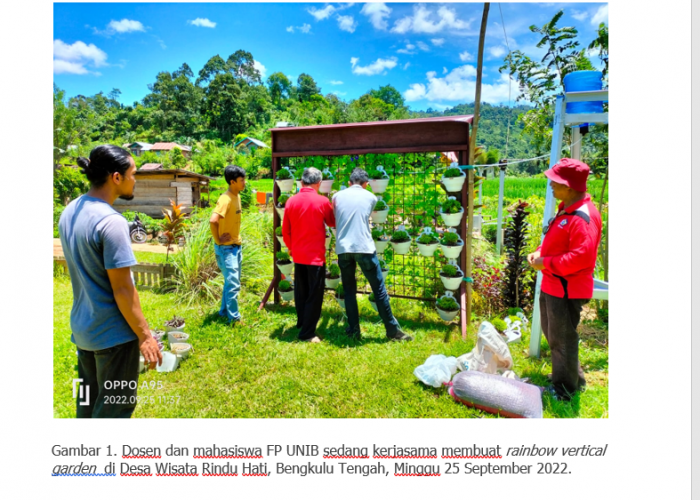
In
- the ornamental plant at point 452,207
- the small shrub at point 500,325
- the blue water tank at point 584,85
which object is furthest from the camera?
the ornamental plant at point 452,207

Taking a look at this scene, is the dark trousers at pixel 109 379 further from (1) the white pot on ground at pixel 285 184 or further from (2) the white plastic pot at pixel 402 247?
(1) the white pot on ground at pixel 285 184

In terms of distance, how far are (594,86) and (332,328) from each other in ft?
12.3

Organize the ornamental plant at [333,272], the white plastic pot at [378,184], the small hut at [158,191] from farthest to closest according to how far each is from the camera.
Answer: the small hut at [158,191], the ornamental plant at [333,272], the white plastic pot at [378,184]

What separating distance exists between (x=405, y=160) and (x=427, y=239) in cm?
111

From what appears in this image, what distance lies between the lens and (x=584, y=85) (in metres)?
3.71

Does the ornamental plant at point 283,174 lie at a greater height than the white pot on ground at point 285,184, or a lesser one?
greater

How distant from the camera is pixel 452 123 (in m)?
4.70

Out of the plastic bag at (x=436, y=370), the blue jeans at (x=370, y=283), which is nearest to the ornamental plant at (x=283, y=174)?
the blue jeans at (x=370, y=283)

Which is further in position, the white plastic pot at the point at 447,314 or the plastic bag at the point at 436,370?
the white plastic pot at the point at 447,314

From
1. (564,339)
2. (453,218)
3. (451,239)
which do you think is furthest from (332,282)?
(564,339)

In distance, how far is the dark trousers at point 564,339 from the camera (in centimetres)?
317

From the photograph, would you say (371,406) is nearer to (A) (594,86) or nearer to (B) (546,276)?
(B) (546,276)

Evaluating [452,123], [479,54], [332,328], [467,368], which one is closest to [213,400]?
[332,328]

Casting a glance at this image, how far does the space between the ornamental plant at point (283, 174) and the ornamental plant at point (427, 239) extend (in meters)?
2.09
